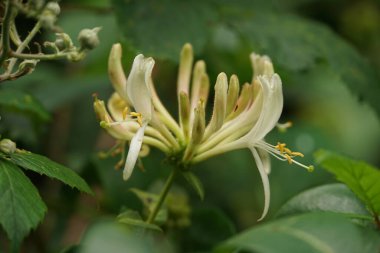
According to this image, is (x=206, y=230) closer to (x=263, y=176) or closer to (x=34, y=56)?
(x=263, y=176)

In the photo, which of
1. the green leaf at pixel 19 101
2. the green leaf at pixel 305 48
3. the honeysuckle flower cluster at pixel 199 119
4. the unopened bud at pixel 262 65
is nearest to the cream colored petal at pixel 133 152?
the honeysuckle flower cluster at pixel 199 119

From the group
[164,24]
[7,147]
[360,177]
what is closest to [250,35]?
[164,24]

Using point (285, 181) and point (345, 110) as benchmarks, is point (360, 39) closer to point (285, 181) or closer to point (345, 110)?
point (345, 110)

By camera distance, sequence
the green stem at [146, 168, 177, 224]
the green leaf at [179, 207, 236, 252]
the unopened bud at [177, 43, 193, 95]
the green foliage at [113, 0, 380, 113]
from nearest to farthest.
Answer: the green stem at [146, 168, 177, 224]
the unopened bud at [177, 43, 193, 95]
the green leaf at [179, 207, 236, 252]
the green foliage at [113, 0, 380, 113]

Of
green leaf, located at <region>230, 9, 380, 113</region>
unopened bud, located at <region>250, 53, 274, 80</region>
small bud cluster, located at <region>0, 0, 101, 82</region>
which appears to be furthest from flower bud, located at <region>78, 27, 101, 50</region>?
green leaf, located at <region>230, 9, 380, 113</region>

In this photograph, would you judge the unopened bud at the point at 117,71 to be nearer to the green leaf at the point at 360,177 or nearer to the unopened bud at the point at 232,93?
the unopened bud at the point at 232,93

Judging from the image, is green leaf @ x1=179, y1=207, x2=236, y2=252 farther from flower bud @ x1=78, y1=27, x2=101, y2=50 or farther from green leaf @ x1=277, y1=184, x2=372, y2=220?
flower bud @ x1=78, y1=27, x2=101, y2=50
